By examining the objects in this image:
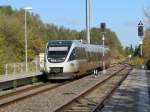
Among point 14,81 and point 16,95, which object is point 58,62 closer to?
point 14,81

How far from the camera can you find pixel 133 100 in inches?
841

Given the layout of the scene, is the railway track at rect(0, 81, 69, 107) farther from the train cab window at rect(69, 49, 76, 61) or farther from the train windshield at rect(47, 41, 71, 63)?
the train cab window at rect(69, 49, 76, 61)

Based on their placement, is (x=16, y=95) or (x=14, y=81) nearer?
(x=16, y=95)

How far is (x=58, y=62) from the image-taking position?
37031mm

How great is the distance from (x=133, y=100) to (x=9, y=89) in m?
10.6

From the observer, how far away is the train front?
3684cm

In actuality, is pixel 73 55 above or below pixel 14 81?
above

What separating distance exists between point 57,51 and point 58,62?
36.1 inches

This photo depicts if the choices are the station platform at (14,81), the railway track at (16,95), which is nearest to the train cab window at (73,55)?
the station platform at (14,81)

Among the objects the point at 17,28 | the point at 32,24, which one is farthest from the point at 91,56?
the point at 32,24

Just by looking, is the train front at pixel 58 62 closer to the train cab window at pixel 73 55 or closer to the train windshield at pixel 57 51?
the train windshield at pixel 57 51

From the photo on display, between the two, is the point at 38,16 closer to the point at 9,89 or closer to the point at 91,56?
the point at 91,56

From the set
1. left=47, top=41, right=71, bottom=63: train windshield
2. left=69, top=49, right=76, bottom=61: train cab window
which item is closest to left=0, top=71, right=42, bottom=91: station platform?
left=47, top=41, right=71, bottom=63: train windshield

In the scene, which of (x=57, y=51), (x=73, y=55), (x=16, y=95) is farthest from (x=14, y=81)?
(x=73, y=55)
